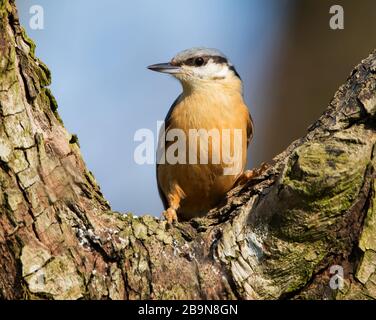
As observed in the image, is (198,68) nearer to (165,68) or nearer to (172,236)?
(165,68)

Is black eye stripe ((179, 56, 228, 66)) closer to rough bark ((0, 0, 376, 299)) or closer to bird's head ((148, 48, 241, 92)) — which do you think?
bird's head ((148, 48, 241, 92))

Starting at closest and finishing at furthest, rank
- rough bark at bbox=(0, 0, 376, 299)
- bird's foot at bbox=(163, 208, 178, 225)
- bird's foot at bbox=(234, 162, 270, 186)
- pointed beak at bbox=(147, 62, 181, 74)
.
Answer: rough bark at bbox=(0, 0, 376, 299) < bird's foot at bbox=(234, 162, 270, 186) < bird's foot at bbox=(163, 208, 178, 225) < pointed beak at bbox=(147, 62, 181, 74)

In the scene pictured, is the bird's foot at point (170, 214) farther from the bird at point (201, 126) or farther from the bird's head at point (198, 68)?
the bird's head at point (198, 68)

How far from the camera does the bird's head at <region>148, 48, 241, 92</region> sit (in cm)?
502

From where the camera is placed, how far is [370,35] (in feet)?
17.8

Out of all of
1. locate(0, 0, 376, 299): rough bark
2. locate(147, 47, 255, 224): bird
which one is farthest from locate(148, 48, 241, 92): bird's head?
locate(0, 0, 376, 299): rough bark

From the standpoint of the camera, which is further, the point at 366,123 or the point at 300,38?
the point at 300,38

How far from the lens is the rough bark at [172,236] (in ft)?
9.36

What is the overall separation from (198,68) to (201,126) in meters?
0.66

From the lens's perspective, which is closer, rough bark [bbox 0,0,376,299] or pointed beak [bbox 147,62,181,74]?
rough bark [bbox 0,0,376,299]

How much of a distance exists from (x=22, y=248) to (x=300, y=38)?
13.5 ft
